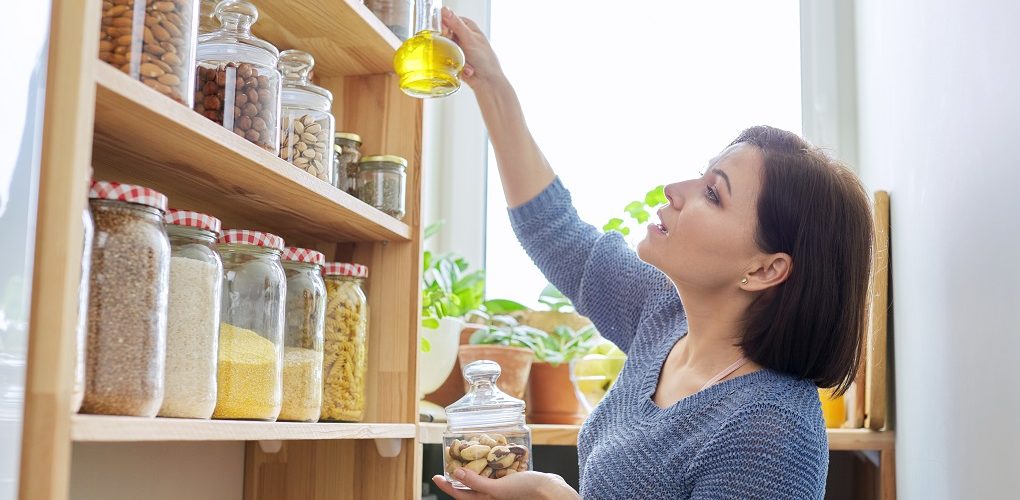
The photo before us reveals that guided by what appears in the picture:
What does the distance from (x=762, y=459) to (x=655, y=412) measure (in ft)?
0.58

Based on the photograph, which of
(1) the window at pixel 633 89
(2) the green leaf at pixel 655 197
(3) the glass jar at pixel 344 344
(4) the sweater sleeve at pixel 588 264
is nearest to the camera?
(3) the glass jar at pixel 344 344

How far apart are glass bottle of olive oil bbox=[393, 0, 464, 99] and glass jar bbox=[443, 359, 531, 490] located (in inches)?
12.4

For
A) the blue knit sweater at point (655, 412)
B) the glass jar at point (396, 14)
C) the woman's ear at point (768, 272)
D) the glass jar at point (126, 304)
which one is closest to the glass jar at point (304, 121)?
the glass jar at point (396, 14)

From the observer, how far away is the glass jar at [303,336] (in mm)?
1025

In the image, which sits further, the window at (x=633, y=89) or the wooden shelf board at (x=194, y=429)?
the window at (x=633, y=89)

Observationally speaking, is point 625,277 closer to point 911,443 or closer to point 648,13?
point 911,443

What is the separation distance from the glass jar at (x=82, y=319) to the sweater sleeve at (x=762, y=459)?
641 millimetres

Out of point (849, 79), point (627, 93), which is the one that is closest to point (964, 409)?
point (849, 79)

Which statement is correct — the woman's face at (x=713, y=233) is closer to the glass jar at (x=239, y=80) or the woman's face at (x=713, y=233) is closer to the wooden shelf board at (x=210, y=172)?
the wooden shelf board at (x=210, y=172)

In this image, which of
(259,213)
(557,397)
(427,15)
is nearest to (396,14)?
(427,15)

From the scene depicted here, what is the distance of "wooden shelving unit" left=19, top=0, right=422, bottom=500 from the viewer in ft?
2.12

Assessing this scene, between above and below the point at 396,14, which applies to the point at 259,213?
below

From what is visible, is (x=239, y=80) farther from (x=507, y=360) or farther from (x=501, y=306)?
(x=501, y=306)

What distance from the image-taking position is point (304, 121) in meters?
1.07
